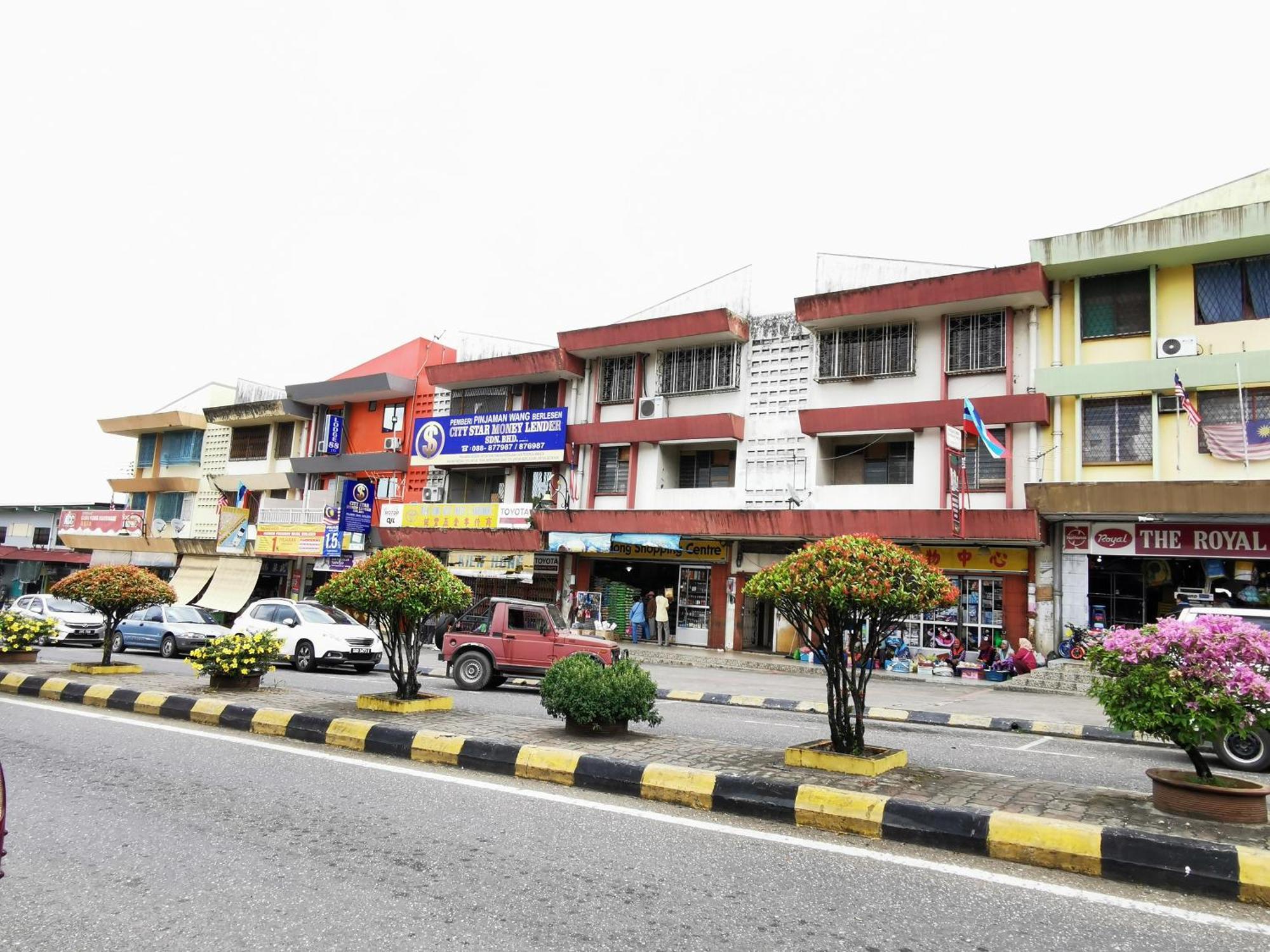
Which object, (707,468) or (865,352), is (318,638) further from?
(865,352)

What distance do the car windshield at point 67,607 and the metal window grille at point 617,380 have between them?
53.5 feet

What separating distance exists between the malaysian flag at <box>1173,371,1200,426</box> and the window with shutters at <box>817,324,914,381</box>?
5.92 m

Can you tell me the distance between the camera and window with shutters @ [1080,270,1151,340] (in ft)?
66.6

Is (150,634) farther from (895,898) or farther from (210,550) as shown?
(895,898)

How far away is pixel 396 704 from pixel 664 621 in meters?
17.3

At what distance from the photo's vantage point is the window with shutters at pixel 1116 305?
20.3m

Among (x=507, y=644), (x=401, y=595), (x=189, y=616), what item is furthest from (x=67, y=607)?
(x=401, y=595)

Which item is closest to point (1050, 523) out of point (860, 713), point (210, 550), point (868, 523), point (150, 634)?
point (868, 523)

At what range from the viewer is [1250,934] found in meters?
4.09

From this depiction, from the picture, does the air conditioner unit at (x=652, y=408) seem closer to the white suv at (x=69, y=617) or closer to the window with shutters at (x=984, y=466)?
the window with shutters at (x=984, y=466)

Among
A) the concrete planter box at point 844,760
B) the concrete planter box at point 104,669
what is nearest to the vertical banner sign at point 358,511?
the concrete planter box at point 104,669

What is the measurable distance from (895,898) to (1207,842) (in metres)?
1.89

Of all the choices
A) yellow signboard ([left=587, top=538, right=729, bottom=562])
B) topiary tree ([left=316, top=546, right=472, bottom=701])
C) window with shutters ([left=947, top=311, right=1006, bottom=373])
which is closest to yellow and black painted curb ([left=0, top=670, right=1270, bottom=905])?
topiary tree ([left=316, top=546, right=472, bottom=701])

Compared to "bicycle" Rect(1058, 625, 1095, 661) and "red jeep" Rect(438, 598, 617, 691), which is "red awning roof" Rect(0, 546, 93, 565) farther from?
"bicycle" Rect(1058, 625, 1095, 661)
